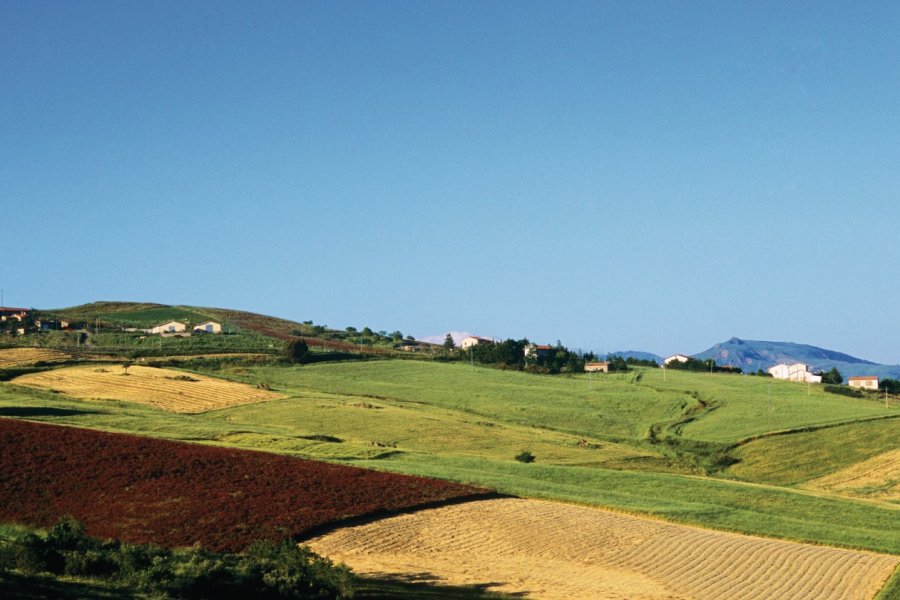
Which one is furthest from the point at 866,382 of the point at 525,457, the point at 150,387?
the point at 150,387

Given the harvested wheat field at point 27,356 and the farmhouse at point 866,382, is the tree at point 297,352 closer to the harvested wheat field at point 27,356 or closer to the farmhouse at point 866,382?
the harvested wheat field at point 27,356

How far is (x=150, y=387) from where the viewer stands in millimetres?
92125

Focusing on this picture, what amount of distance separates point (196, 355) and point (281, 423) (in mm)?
48043

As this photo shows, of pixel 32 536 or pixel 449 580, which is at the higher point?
pixel 32 536

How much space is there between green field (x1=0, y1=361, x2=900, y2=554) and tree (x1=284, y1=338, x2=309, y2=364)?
282 centimetres

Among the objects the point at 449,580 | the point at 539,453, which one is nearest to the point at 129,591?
the point at 449,580

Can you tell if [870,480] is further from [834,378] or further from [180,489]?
[834,378]

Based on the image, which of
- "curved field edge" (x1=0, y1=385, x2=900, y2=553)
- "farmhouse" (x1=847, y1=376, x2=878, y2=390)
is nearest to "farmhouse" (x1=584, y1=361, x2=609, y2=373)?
"farmhouse" (x1=847, y1=376, x2=878, y2=390)

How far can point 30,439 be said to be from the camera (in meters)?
42.6

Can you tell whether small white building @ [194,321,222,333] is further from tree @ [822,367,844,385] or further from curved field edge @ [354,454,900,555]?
curved field edge @ [354,454,900,555]

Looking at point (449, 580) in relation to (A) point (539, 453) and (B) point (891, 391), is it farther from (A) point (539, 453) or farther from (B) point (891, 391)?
(B) point (891, 391)

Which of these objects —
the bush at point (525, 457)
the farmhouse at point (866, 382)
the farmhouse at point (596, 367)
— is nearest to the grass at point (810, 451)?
the bush at point (525, 457)

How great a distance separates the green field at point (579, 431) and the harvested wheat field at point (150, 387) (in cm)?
323

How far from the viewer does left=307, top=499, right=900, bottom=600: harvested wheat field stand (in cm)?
3080
